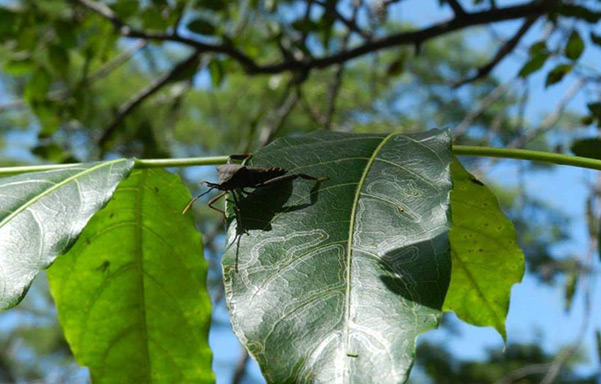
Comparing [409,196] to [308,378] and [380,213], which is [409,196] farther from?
[308,378]

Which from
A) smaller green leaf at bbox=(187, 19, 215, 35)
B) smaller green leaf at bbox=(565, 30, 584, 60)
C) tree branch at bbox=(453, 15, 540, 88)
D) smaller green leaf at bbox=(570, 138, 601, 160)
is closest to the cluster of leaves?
smaller green leaf at bbox=(570, 138, 601, 160)

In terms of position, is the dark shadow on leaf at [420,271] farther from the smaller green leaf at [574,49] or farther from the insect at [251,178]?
the smaller green leaf at [574,49]

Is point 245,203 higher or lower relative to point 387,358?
higher

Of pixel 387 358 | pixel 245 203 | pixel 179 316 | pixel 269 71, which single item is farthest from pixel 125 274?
pixel 269 71

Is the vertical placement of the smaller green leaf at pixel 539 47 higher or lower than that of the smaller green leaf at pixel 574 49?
higher

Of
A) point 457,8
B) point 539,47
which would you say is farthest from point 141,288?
point 539,47

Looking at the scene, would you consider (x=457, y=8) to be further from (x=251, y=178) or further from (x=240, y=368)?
(x=240, y=368)

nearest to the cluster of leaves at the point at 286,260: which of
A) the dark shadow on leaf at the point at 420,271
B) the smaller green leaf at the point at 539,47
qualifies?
the dark shadow on leaf at the point at 420,271
